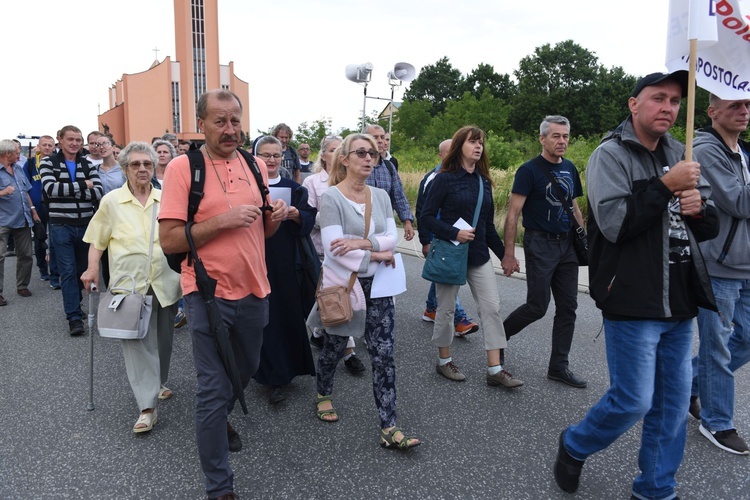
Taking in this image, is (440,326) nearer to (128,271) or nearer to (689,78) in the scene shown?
(128,271)

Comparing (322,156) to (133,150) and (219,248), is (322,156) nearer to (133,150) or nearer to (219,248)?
(133,150)

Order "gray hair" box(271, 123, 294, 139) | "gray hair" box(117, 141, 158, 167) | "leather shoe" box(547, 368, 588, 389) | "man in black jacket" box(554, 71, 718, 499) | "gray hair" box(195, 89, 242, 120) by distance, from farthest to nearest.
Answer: "gray hair" box(271, 123, 294, 139)
"leather shoe" box(547, 368, 588, 389)
"gray hair" box(117, 141, 158, 167)
"gray hair" box(195, 89, 242, 120)
"man in black jacket" box(554, 71, 718, 499)

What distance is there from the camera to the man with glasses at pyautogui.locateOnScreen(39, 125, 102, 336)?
19.4 feet

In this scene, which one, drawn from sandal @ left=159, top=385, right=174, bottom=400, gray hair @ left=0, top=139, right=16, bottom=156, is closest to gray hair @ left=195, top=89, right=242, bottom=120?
sandal @ left=159, top=385, right=174, bottom=400

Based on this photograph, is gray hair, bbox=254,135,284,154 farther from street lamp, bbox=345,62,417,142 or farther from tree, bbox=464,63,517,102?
tree, bbox=464,63,517,102

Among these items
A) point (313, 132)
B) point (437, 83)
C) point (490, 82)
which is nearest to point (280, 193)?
point (313, 132)

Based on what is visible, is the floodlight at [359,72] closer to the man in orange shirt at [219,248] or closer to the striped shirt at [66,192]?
the striped shirt at [66,192]

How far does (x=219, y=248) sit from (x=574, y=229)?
9.39 ft

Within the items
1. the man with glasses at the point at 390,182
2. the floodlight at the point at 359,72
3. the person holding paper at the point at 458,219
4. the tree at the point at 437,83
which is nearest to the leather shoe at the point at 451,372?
the person holding paper at the point at 458,219

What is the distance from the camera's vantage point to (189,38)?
62.3 meters

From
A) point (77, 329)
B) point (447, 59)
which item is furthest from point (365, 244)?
point (447, 59)

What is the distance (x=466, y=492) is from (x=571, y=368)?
2.16 metres

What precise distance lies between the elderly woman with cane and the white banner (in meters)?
3.25

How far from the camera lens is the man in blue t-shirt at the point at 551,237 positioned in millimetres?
4375
